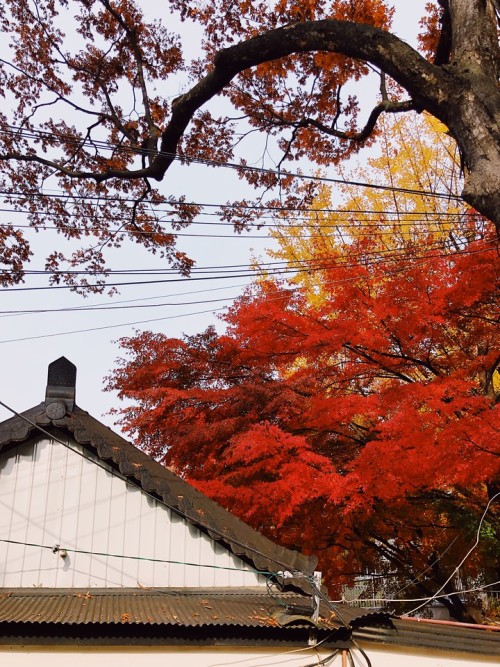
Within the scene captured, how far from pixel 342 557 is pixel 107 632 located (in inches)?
459

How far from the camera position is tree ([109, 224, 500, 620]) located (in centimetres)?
1059

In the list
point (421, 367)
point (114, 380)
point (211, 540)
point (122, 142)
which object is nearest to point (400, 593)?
point (421, 367)

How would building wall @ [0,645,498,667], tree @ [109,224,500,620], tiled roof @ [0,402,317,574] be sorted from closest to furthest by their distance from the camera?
building wall @ [0,645,498,667] < tiled roof @ [0,402,317,574] < tree @ [109,224,500,620]

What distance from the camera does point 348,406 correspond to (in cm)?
1148

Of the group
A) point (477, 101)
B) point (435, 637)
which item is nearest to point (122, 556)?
point (435, 637)

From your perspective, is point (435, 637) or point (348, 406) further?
point (348, 406)

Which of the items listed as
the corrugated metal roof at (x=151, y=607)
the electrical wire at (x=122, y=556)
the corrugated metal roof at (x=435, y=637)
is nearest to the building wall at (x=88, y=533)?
the electrical wire at (x=122, y=556)

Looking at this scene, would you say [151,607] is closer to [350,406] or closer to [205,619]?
[205,619]

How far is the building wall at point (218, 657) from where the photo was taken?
19.1 feet

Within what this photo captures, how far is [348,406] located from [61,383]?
575 cm

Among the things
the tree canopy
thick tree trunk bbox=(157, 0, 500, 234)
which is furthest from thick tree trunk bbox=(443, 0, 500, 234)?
the tree canopy

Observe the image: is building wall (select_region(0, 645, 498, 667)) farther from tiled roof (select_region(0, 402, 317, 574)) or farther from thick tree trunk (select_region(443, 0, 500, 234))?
thick tree trunk (select_region(443, 0, 500, 234))

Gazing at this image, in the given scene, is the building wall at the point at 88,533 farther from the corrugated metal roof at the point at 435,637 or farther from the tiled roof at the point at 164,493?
the corrugated metal roof at the point at 435,637

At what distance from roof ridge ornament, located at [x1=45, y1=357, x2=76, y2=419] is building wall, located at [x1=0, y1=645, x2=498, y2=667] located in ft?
8.94
